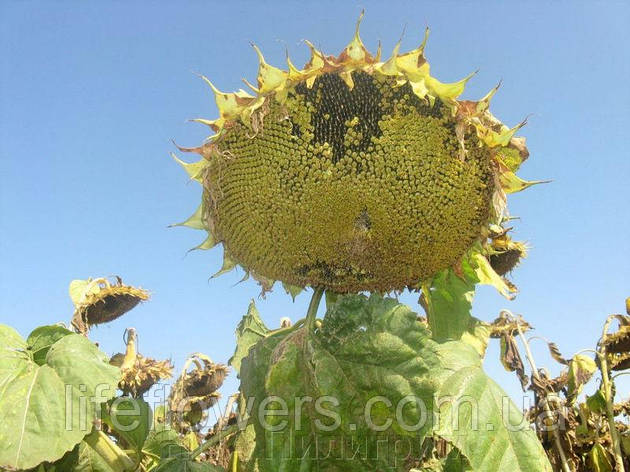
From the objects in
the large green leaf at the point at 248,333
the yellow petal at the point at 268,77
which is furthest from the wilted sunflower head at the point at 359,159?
the large green leaf at the point at 248,333

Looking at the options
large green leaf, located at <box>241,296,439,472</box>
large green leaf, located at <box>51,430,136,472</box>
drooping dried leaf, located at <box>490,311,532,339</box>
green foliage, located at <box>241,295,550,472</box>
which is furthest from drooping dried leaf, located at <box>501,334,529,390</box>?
large green leaf, located at <box>51,430,136,472</box>

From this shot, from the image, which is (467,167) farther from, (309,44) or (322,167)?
(309,44)

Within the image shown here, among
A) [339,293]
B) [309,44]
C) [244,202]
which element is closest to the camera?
[309,44]

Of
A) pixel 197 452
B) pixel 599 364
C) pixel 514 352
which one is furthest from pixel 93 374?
pixel 599 364

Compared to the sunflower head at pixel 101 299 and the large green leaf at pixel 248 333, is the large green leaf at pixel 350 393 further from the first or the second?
the sunflower head at pixel 101 299

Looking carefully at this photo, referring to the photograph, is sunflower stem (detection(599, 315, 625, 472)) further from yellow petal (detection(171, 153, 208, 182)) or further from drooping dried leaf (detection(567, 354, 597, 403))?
yellow petal (detection(171, 153, 208, 182))

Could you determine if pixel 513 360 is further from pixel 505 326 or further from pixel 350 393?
pixel 350 393
